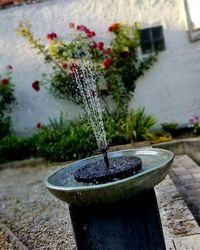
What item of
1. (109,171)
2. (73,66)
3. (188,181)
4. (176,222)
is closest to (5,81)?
(73,66)

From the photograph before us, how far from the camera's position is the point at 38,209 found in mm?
4336

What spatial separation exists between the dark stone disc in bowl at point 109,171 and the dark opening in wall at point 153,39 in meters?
4.95

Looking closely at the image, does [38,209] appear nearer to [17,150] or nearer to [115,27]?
[17,150]

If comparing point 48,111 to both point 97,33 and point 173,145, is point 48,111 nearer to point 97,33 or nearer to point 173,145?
point 97,33

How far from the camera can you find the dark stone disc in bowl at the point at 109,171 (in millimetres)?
1999

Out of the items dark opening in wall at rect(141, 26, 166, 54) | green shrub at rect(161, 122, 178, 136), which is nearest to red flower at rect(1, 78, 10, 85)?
dark opening in wall at rect(141, 26, 166, 54)

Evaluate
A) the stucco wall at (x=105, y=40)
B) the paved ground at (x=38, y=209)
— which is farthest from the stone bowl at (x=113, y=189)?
the stucco wall at (x=105, y=40)

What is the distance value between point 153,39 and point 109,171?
5.28 metres

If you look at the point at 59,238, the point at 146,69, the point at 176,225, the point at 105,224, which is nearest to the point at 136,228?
the point at 105,224

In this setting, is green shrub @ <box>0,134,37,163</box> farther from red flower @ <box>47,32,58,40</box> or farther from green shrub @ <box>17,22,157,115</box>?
red flower @ <box>47,32,58,40</box>

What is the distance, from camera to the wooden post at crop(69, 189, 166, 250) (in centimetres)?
199

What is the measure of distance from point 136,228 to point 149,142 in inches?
164

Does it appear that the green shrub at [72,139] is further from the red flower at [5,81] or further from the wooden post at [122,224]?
the wooden post at [122,224]

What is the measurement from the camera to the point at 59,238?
10.9ft
